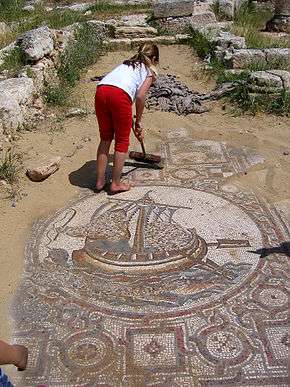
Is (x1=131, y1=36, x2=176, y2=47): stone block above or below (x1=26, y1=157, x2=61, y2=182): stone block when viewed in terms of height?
below

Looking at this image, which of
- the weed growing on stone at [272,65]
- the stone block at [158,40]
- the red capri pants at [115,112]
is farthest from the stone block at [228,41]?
the red capri pants at [115,112]

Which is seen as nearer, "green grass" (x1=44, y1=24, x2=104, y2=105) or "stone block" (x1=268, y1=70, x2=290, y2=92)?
"stone block" (x1=268, y1=70, x2=290, y2=92)

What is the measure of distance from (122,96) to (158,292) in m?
1.89

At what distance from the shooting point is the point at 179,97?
6973mm

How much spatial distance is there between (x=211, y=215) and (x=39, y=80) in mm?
3876

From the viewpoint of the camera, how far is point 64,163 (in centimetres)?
541

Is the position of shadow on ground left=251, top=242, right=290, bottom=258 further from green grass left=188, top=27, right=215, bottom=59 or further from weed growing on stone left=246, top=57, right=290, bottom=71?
green grass left=188, top=27, right=215, bottom=59

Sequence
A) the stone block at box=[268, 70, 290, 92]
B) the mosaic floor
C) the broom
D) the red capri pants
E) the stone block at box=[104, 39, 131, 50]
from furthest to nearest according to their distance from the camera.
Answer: the stone block at box=[104, 39, 131, 50], the stone block at box=[268, 70, 290, 92], the broom, the red capri pants, the mosaic floor

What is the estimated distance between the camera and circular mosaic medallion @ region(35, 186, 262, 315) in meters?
3.45

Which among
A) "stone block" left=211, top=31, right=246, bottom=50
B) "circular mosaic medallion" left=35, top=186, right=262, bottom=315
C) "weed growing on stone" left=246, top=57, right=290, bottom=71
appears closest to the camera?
"circular mosaic medallion" left=35, top=186, right=262, bottom=315

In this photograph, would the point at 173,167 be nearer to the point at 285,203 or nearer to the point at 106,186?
the point at 106,186

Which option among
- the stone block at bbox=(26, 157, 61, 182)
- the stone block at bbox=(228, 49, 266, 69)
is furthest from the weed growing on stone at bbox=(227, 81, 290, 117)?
the stone block at bbox=(26, 157, 61, 182)

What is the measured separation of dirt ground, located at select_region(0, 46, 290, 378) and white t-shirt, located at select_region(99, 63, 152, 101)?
1167 mm

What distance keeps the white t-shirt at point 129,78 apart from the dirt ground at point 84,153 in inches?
46.0
